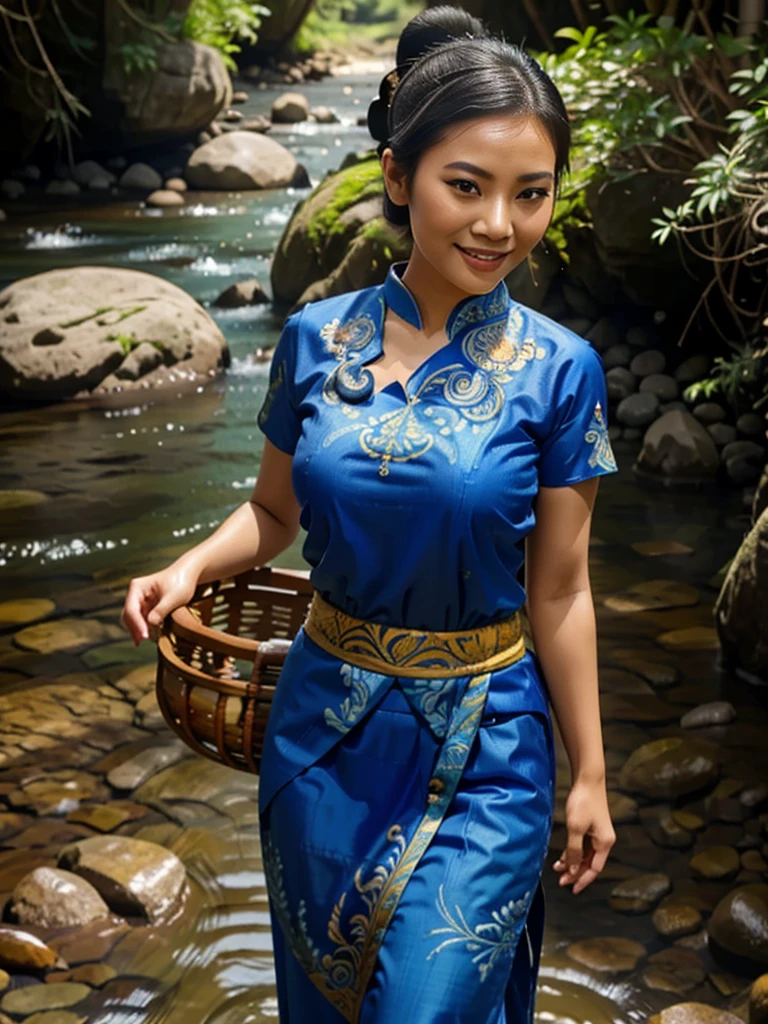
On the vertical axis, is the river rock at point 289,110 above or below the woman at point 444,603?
below

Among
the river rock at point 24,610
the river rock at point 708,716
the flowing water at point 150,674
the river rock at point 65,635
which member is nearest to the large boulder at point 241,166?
the flowing water at point 150,674

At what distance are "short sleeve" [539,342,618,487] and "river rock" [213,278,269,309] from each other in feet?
27.3

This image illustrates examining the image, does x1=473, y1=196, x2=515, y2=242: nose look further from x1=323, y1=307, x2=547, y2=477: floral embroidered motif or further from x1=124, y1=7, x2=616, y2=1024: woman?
x1=323, y1=307, x2=547, y2=477: floral embroidered motif

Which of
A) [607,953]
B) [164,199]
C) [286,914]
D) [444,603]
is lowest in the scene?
[164,199]

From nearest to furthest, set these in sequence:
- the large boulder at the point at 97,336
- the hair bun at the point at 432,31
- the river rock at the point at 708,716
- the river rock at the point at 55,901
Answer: the hair bun at the point at 432,31
the river rock at the point at 55,901
the river rock at the point at 708,716
the large boulder at the point at 97,336

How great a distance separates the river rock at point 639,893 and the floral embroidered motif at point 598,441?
5.66ft

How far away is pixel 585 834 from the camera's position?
1.75m

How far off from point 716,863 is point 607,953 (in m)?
0.44

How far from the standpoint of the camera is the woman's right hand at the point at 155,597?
75.9 inches

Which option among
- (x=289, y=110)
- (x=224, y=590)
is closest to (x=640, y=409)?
(x=224, y=590)

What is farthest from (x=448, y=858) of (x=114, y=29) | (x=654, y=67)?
(x=114, y=29)

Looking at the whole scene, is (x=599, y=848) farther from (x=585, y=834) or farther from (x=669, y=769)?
(x=669, y=769)

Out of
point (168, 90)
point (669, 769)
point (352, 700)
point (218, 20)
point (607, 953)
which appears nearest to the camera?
point (352, 700)

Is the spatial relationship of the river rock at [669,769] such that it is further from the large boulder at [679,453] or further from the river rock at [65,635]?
the large boulder at [679,453]
